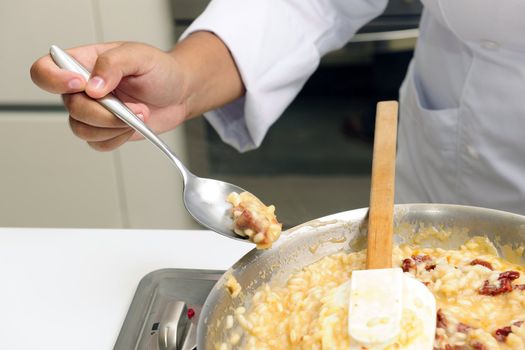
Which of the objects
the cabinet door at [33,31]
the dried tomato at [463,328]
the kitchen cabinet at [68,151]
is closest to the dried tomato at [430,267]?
the dried tomato at [463,328]

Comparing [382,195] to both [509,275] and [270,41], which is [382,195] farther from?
[270,41]

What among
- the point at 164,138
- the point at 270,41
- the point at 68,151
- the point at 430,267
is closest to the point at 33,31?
the point at 68,151

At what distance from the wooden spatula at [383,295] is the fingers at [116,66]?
35cm

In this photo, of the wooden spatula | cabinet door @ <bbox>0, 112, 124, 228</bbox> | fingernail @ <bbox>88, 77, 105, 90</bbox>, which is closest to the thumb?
Answer: fingernail @ <bbox>88, 77, 105, 90</bbox>

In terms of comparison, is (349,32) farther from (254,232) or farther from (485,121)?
(254,232)

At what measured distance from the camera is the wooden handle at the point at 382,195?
78 centimetres

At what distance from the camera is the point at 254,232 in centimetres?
80

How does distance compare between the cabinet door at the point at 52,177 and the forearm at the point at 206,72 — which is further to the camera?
the cabinet door at the point at 52,177

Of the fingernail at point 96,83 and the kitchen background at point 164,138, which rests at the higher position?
the fingernail at point 96,83

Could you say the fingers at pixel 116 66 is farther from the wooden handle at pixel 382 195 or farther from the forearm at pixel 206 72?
the wooden handle at pixel 382 195

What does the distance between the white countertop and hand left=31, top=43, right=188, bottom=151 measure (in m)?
0.15

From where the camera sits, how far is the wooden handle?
30.6 inches

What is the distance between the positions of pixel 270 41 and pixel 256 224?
0.50 metres

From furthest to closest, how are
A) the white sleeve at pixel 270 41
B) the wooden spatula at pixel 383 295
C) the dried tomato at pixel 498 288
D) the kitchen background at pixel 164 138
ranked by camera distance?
1. the kitchen background at pixel 164 138
2. the white sleeve at pixel 270 41
3. the dried tomato at pixel 498 288
4. the wooden spatula at pixel 383 295
